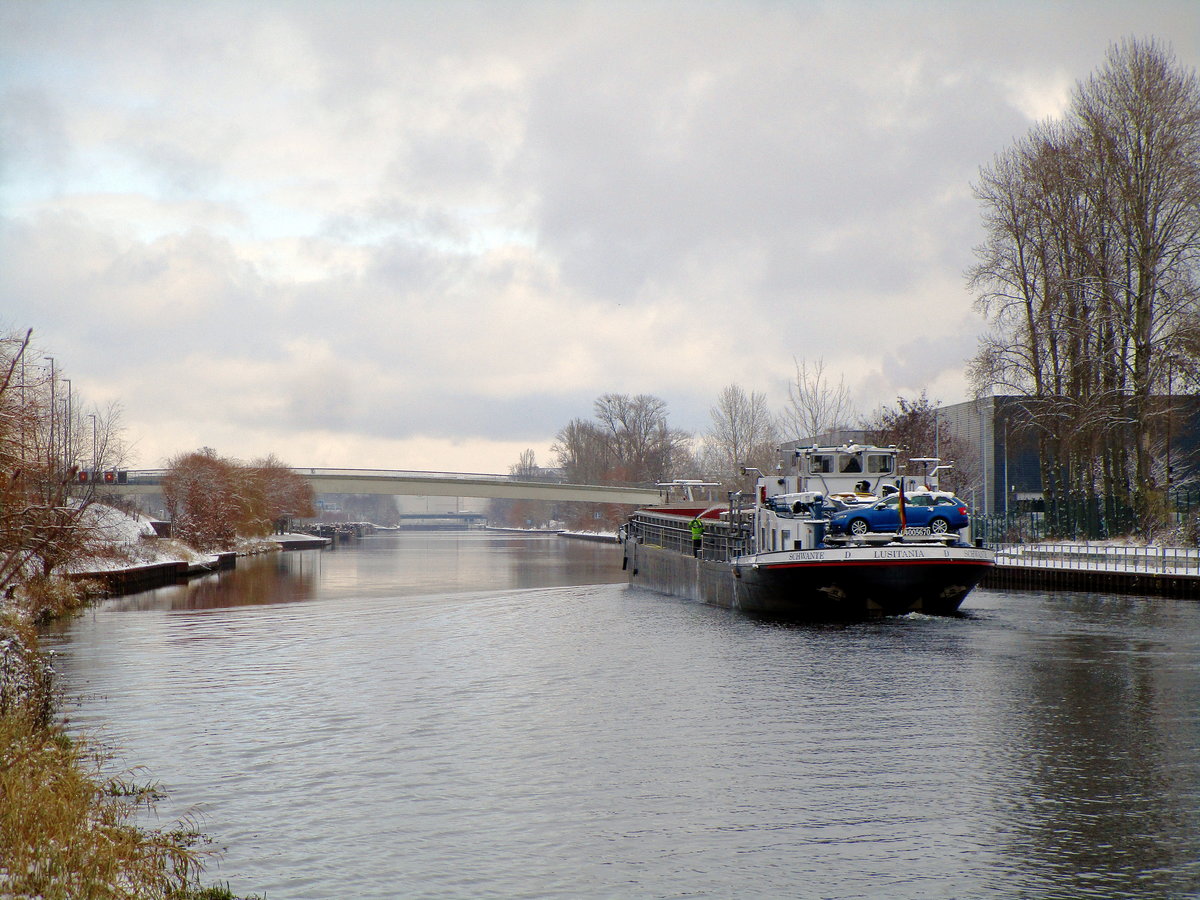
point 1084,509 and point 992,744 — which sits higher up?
point 1084,509

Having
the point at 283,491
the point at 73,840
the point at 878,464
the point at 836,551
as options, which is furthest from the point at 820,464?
the point at 283,491

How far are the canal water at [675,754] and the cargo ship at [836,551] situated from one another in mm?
1070

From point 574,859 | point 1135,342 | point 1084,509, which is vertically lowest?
point 574,859

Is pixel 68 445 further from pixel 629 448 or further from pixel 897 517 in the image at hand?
pixel 629 448

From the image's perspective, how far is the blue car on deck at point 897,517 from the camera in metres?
32.6

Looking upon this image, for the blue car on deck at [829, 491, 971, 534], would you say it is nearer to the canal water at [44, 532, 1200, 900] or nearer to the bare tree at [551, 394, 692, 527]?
the canal water at [44, 532, 1200, 900]

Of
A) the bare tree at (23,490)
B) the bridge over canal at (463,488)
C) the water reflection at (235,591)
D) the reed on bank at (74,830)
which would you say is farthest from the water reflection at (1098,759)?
the bridge over canal at (463,488)

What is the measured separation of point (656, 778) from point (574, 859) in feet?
11.1

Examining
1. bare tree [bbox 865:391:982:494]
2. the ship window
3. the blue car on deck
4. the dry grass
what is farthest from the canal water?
bare tree [bbox 865:391:982:494]

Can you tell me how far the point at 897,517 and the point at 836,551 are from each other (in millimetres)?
2238

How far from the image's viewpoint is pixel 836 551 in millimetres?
31984

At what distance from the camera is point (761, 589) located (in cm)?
3534

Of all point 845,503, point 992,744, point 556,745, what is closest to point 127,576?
point 845,503

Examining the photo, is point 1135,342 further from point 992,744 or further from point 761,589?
point 992,744
